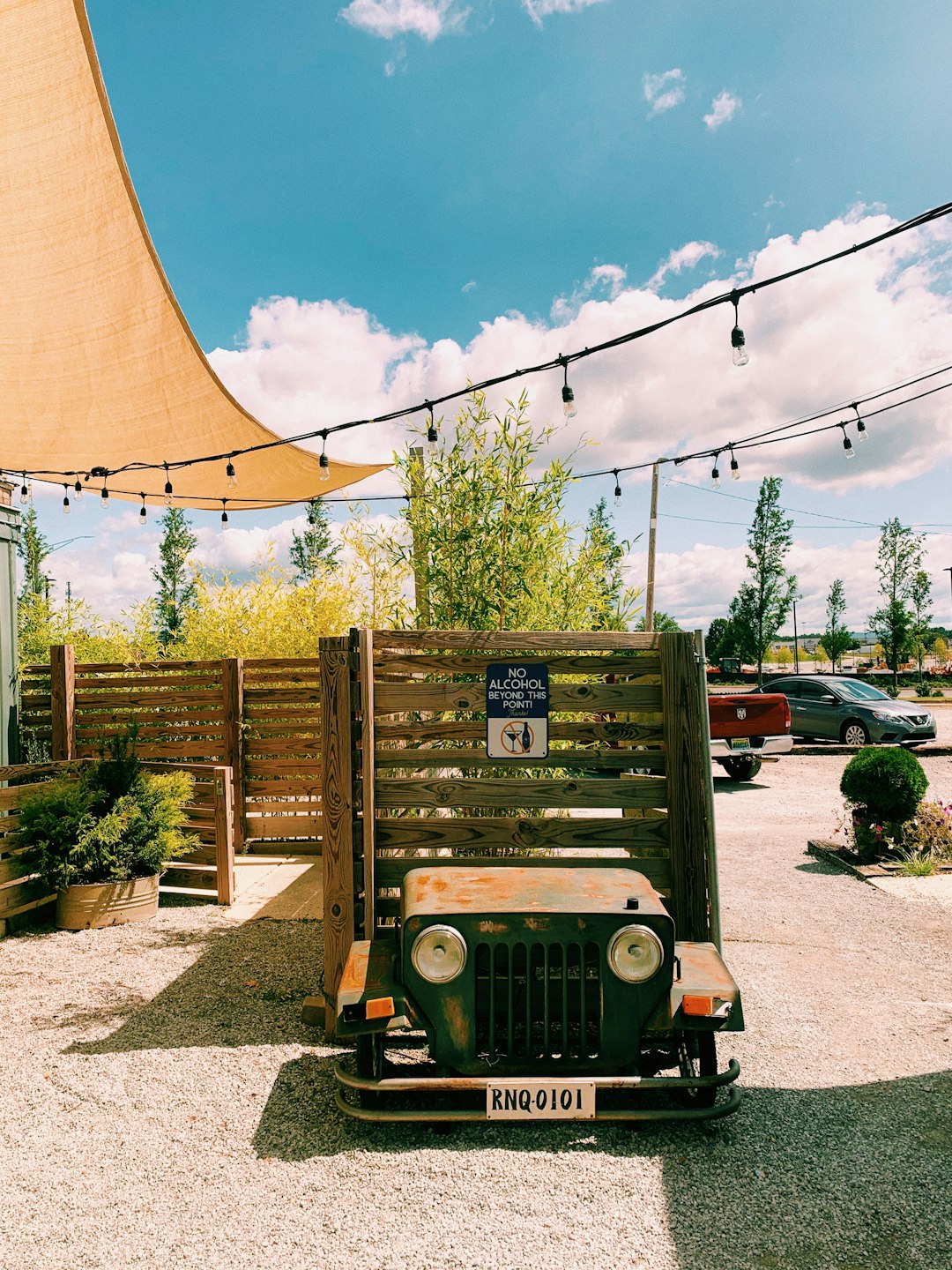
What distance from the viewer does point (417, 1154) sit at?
261cm

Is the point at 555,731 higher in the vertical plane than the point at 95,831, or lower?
higher

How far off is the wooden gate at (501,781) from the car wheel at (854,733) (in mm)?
13001

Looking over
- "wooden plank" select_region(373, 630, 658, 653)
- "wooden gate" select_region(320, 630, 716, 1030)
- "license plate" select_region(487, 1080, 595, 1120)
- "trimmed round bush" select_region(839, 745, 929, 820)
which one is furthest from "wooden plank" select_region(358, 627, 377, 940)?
"trimmed round bush" select_region(839, 745, 929, 820)

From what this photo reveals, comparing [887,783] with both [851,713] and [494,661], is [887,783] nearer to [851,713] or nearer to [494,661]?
[494,661]

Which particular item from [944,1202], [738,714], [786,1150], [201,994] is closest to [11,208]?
[201,994]

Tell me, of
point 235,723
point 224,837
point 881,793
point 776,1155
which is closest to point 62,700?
point 235,723

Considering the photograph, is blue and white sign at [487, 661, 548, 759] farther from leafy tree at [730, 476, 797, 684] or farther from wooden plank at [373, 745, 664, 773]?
leafy tree at [730, 476, 797, 684]

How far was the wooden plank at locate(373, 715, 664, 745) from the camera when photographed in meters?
3.53

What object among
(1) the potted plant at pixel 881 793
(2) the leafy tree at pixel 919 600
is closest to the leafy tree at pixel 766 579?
(2) the leafy tree at pixel 919 600

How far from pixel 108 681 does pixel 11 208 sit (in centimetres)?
427

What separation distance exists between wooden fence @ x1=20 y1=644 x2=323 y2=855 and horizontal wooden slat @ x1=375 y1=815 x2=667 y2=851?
376 centimetres

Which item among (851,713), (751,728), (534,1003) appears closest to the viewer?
(534,1003)

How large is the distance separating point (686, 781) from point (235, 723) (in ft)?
15.8

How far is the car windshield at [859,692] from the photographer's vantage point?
15188 mm
